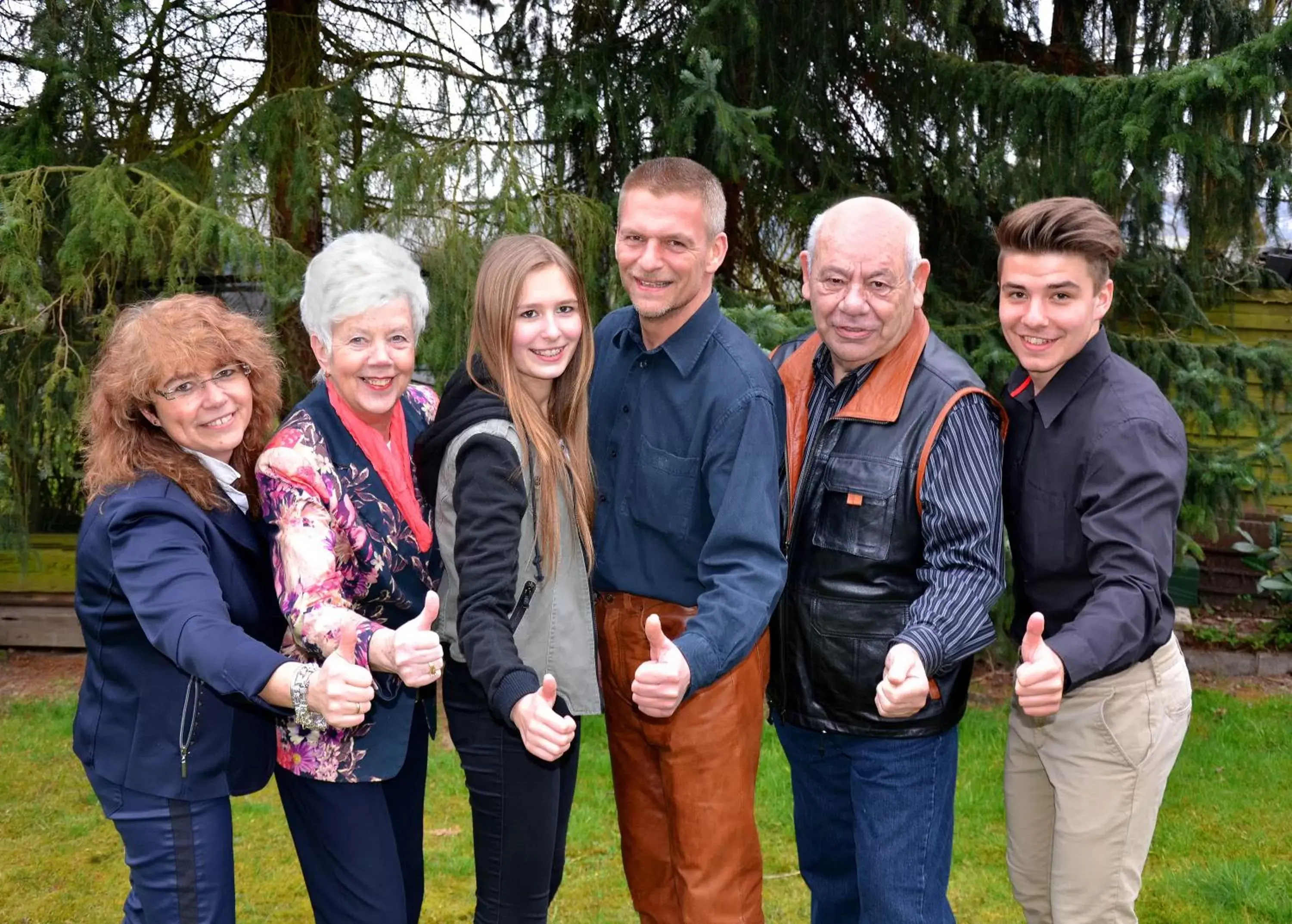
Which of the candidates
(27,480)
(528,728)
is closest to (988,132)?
(528,728)

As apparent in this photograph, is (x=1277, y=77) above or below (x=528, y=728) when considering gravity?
above

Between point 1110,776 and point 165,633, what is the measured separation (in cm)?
204

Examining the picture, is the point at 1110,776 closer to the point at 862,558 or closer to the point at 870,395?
the point at 862,558

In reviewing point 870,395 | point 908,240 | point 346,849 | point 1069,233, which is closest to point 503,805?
point 346,849

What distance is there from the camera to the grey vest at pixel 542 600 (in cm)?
245

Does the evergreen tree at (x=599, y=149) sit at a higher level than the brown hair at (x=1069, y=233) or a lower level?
higher

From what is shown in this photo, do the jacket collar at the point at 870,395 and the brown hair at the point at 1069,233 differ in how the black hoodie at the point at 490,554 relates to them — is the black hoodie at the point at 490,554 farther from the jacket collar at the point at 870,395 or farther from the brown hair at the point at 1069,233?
the brown hair at the point at 1069,233

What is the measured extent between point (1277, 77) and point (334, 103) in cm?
409

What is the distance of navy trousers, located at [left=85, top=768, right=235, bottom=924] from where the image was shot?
93.8 inches

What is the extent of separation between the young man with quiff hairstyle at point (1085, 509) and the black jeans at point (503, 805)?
1.12 meters

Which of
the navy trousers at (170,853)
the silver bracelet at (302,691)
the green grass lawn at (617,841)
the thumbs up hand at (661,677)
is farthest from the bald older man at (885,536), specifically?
the green grass lawn at (617,841)

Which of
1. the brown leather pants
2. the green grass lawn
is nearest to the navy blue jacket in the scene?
the brown leather pants

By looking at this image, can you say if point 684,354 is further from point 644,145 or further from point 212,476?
point 644,145

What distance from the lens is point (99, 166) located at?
5141mm
